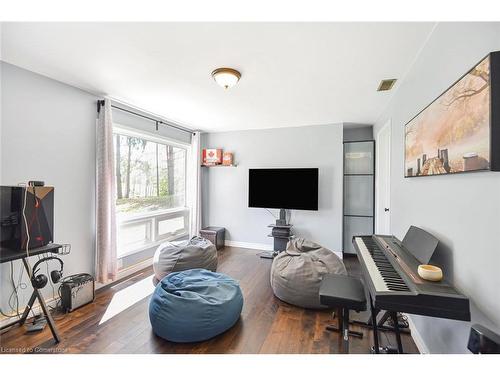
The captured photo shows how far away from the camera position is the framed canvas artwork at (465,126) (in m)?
0.92

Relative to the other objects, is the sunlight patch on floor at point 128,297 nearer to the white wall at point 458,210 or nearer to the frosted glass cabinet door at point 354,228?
the white wall at point 458,210

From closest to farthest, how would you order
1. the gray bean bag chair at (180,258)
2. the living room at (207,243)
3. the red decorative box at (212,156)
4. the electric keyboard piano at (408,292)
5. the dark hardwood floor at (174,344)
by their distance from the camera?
the electric keyboard piano at (408,292), the living room at (207,243), the dark hardwood floor at (174,344), the gray bean bag chair at (180,258), the red decorative box at (212,156)

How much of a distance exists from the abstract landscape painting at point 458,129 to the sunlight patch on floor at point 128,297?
9.97 ft

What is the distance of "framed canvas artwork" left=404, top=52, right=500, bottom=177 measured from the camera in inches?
36.1

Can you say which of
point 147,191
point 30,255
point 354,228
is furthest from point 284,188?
point 30,255

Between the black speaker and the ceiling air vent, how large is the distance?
89.3 inches

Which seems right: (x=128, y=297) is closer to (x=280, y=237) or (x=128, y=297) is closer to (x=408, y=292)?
(x=280, y=237)

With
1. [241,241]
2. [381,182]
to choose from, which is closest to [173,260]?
[241,241]

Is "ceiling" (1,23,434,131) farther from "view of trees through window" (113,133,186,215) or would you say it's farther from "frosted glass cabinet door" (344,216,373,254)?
"frosted glass cabinet door" (344,216,373,254)

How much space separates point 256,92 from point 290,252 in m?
2.04

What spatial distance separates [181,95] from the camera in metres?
2.72

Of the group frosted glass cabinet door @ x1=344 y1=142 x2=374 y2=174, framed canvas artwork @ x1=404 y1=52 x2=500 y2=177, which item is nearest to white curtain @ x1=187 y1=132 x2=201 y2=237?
frosted glass cabinet door @ x1=344 y1=142 x2=374 y2=174

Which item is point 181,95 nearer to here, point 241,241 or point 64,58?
point 64,58

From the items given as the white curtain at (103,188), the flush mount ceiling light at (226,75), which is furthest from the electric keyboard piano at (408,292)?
the white curtain at (103,188)
